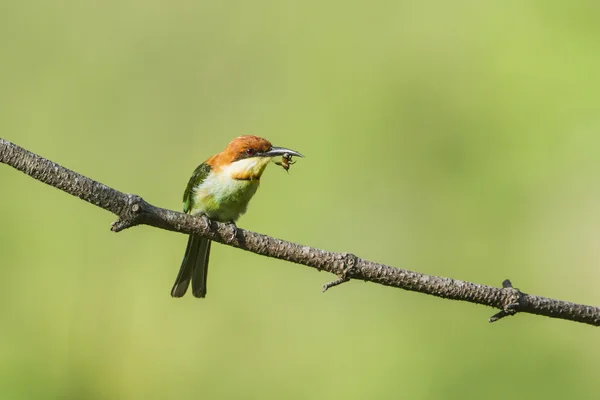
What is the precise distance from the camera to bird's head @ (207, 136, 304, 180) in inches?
93.2

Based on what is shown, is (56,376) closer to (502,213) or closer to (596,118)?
(502,213)

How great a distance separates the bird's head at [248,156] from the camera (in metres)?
2.37

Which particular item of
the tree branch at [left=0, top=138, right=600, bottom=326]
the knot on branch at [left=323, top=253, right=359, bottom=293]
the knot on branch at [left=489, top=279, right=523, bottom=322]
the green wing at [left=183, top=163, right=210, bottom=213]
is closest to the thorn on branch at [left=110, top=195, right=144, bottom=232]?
the tree branch at [left=0, top=138, right=600, bottom=326]

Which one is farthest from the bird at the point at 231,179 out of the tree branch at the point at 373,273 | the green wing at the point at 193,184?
the tree branch at the point at 373,273

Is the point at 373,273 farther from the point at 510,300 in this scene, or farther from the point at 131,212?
the point at 131,212

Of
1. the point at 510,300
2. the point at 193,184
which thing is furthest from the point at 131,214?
the point at 193,184

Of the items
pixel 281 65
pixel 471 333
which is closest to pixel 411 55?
pixel 281 65

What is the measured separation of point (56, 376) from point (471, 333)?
1983 millimetres

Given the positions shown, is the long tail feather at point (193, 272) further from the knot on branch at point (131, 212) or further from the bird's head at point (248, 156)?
the knot on branch at point (131, 212)

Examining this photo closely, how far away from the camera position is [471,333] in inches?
136

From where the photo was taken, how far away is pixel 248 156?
2383 millimetres

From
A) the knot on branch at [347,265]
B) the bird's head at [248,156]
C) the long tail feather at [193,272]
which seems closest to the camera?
the knot on branch at [347,265]

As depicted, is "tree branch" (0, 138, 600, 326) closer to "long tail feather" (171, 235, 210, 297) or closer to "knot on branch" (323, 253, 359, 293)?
"knot on branch" (323, 253, 359, 293)

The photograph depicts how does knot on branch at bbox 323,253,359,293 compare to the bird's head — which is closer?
knot on branch at bbox 323,253,359,293
